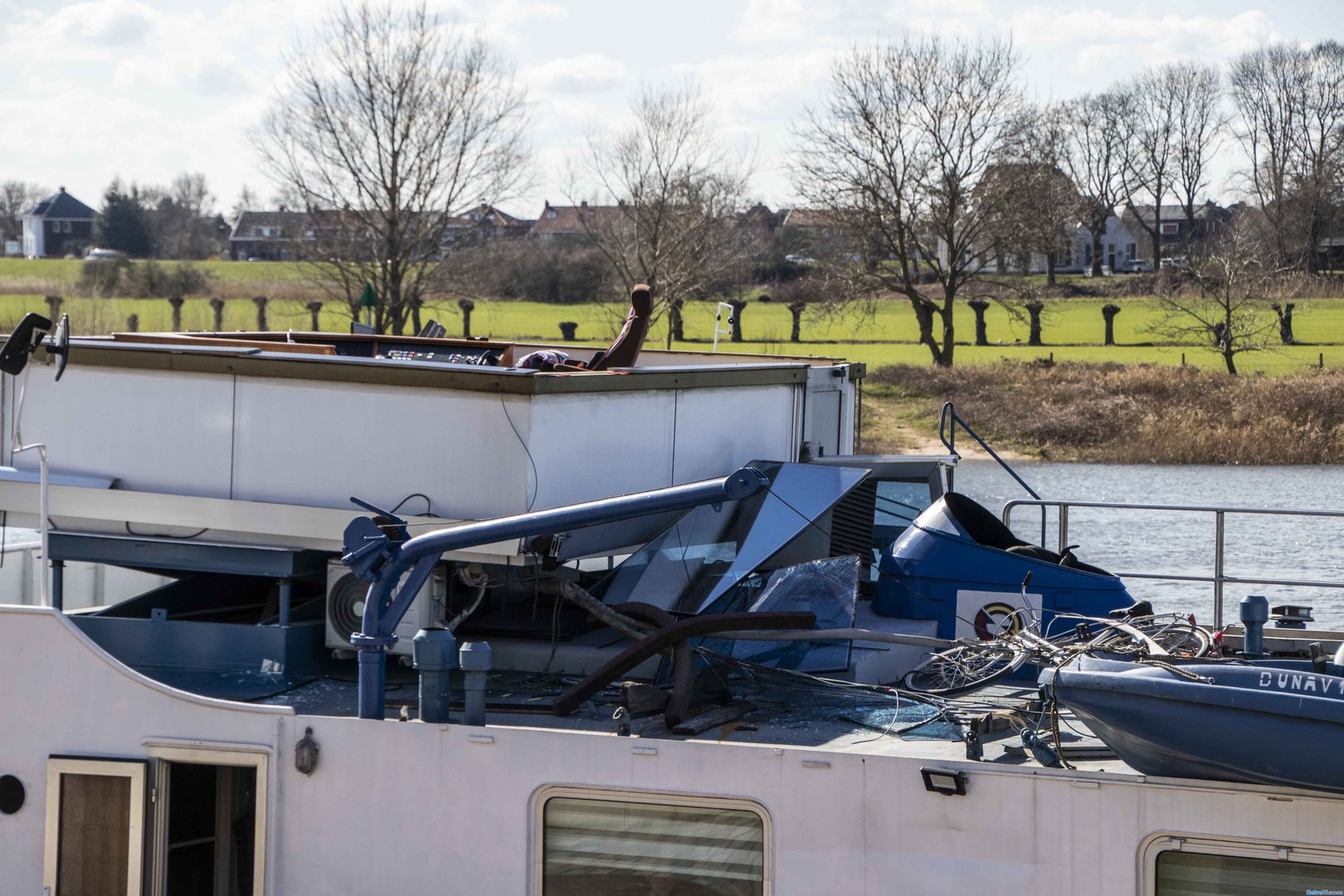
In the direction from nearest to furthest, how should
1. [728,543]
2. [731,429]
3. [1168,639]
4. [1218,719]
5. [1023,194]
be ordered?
[1218,719] < [1168,639] < [728,543] < [731,429] < [1023,194]

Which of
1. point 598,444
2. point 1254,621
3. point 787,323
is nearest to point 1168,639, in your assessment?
point 1254,621

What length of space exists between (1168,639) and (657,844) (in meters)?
2.10

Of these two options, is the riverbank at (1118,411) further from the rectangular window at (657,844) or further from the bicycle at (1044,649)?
the rectangular window at (657,844)

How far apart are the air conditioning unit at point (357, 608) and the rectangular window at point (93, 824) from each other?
41.0 inches

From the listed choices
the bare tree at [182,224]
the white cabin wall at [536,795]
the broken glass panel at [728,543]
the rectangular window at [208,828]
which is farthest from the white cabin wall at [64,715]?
the bare tree at [182,224]

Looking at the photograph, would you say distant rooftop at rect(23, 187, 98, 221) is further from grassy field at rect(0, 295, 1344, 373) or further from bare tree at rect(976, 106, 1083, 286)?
bare tree at rect(976, 106, 1083, 286)

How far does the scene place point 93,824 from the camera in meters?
5.20

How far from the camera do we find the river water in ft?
54.4

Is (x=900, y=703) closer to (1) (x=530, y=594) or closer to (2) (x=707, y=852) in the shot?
(2) (x=707, y=852)

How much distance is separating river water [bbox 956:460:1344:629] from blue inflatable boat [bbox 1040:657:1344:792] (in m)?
9.80

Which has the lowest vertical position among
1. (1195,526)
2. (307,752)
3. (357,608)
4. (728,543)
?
(1195,526)

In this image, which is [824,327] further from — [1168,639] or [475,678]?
[475,678]

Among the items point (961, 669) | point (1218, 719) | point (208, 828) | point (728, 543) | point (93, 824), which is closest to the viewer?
point (1218, 719)

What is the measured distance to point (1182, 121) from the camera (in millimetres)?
71562
